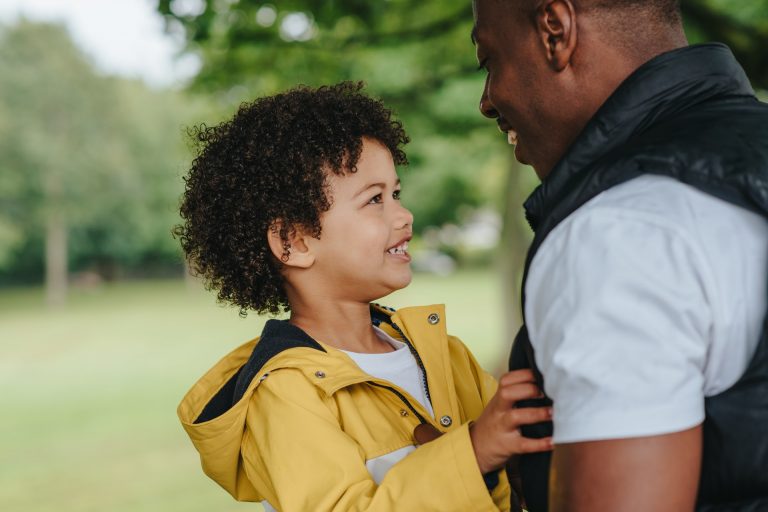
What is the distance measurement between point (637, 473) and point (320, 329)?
48.7 inches

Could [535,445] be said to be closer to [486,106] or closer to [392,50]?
[486,106]

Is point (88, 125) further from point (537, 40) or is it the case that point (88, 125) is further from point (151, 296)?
point (537, 40)

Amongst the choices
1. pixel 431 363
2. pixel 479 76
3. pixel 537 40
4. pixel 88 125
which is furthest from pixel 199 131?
pixel 88 125

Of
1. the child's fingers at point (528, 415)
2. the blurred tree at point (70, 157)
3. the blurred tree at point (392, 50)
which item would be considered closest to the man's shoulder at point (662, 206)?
the child's fingers at point (528, 415)

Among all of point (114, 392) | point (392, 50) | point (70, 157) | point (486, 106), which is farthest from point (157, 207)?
point (486, 106)

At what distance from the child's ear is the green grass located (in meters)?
1.26

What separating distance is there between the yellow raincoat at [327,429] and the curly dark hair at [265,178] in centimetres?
23

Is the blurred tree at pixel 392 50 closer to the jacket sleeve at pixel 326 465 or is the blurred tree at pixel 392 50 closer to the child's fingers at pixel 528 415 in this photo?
the jacket sleeve at pixel 326 465

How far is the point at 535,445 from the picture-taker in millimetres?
1257

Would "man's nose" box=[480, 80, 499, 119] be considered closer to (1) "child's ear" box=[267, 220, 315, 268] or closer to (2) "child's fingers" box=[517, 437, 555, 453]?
(2) "child's fingers" box=[517, 437, 555, 453]

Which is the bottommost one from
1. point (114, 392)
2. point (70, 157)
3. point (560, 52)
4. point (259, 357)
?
point (114, 392)

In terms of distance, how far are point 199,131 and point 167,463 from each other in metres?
7.32

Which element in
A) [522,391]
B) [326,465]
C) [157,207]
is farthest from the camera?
[157,207]

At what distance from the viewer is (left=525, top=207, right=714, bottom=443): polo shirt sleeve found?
37.8 inches
